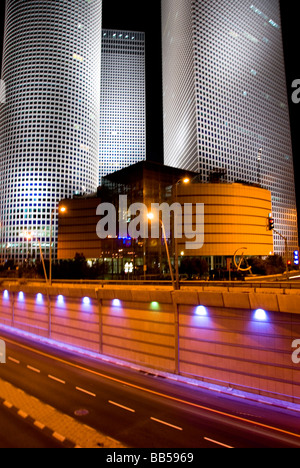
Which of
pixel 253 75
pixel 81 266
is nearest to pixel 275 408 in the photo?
pixel 81 266

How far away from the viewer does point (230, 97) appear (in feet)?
516

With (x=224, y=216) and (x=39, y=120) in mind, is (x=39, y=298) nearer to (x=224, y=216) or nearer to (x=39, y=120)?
(x=224, y=216)

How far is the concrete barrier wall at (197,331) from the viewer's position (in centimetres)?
1600

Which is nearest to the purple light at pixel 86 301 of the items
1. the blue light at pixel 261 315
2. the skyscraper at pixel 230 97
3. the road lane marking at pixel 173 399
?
the road lane marking at pixel 173 399

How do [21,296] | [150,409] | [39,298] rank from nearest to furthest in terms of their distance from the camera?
1. [150,409]
2. [39,298]
3. [21,296]

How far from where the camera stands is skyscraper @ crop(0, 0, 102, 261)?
14662 cm

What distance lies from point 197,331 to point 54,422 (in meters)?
9.83

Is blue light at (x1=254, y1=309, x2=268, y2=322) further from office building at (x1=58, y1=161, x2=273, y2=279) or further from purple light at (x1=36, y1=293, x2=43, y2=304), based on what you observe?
office building at (x1=58, y1=161, x2=273, y2=279)

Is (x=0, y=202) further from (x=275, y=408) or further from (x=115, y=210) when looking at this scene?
(x=275, y=408)

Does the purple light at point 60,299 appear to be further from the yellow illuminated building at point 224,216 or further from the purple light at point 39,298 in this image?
the yellow illuminated building at point 224,216

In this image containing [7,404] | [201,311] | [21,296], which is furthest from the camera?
[21,296]

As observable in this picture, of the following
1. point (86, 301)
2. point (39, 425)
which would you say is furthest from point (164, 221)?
point (39, 425)

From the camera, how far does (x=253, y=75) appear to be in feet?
565
